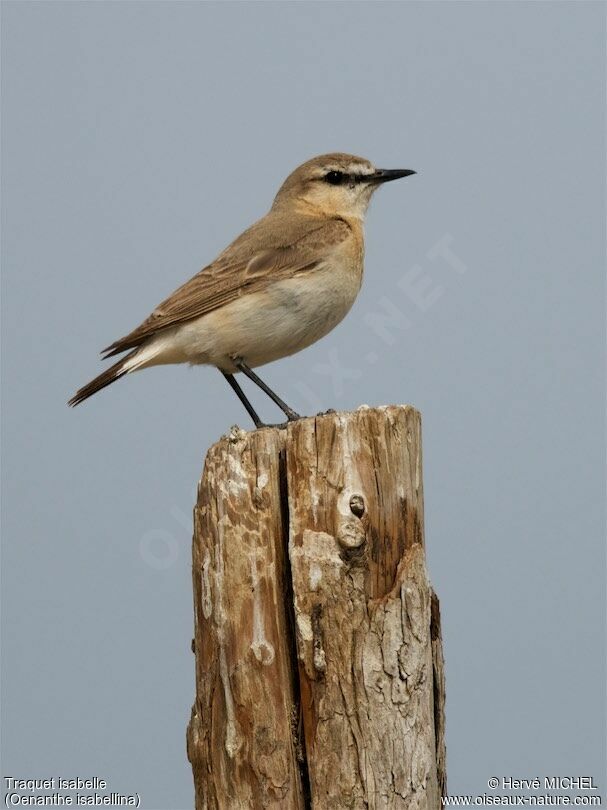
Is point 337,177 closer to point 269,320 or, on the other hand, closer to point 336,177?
point 336,177

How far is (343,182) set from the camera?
8172 millimetres

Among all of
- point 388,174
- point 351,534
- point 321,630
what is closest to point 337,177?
point 388,174

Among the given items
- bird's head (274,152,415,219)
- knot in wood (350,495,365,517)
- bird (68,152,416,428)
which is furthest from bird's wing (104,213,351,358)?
knot in wood (350,495,365,517)

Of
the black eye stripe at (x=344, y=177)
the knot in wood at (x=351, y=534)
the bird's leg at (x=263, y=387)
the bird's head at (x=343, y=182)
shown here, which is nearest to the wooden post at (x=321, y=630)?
the knot in wood at (x=351, y=534)

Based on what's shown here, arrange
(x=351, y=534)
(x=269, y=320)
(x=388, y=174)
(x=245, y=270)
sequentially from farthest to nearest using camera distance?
(x=388, y=174), (x=245, y=270), (x=269, y=320), (x=351, y=534)

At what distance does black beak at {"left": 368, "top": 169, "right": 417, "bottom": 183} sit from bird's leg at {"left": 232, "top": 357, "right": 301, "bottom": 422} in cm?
201

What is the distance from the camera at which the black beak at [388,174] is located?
8156 millimetres

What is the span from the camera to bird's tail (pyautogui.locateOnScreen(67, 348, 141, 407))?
22.8 feet

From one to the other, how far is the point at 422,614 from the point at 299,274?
2863 mm

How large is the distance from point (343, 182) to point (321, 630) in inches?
170

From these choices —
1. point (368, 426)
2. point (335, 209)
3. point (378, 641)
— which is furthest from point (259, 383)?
point (378, 641)

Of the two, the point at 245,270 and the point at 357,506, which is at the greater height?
the point at 245,270

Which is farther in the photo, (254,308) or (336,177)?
(336,177)

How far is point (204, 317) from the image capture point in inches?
275
